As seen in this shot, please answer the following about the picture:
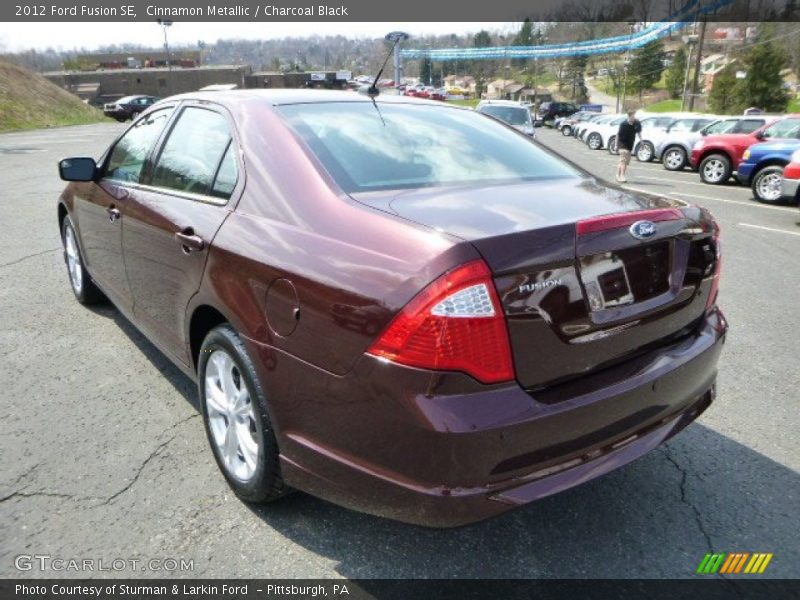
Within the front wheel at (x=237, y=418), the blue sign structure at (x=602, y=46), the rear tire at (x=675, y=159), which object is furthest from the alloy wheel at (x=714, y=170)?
the blue sign structure at (x=602, y=46)

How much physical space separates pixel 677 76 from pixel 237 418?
78269mm

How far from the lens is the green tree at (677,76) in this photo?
225 ft

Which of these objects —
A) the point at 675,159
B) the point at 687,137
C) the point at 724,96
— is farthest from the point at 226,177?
the point at 724,96

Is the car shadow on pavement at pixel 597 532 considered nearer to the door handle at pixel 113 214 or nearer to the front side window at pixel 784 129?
the door handle at pixel 113 214

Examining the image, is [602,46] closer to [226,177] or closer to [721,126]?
[721,126]

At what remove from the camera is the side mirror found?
3.80 m

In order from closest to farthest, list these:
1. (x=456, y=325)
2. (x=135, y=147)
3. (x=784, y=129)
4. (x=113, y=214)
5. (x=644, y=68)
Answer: (x=456, y=325), (x=113, y=214), (x=135, y=147), (x=784, y=129), (x=644, y=68)

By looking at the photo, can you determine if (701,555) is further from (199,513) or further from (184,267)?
(184,267)

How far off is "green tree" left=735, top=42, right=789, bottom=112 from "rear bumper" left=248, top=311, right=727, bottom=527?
4257 cm

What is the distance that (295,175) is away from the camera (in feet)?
7.53

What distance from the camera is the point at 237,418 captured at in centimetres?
250

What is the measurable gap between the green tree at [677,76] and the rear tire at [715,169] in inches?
2484

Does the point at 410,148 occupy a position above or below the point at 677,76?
below

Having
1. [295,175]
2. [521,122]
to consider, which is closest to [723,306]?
[295,175]
